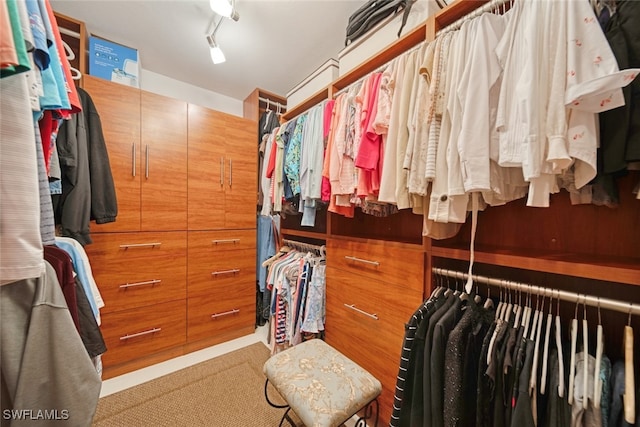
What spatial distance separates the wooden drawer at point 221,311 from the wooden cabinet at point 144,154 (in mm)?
648

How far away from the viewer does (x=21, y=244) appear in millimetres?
528

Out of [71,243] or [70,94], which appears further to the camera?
[71,243]

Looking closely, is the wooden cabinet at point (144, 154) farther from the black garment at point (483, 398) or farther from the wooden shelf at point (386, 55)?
the black garment at point (483, 398)

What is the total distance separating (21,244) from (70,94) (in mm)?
545

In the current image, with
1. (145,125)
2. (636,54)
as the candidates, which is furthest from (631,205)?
(145,125)

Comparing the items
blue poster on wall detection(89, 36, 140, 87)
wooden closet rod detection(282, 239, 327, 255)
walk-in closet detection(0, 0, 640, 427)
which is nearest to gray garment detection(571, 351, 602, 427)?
walk-in closet detection(0, 0, 640, 427)

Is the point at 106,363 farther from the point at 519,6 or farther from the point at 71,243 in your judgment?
the point at 519,6

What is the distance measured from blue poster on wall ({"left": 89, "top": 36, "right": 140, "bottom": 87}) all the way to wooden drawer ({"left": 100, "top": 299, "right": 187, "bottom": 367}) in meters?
1.69

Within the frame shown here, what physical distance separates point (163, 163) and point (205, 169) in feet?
0.96

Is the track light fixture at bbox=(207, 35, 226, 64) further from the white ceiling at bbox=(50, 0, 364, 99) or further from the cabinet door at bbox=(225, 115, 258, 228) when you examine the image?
the cabinet door at bbox=(225, 115, 258, 228)

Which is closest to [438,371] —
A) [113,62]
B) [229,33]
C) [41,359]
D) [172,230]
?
[41,359]

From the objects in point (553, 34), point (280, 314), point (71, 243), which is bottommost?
point (280, 314)

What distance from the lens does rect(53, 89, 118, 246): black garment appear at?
121cm

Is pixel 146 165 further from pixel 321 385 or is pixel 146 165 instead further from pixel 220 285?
pixel 321 385
